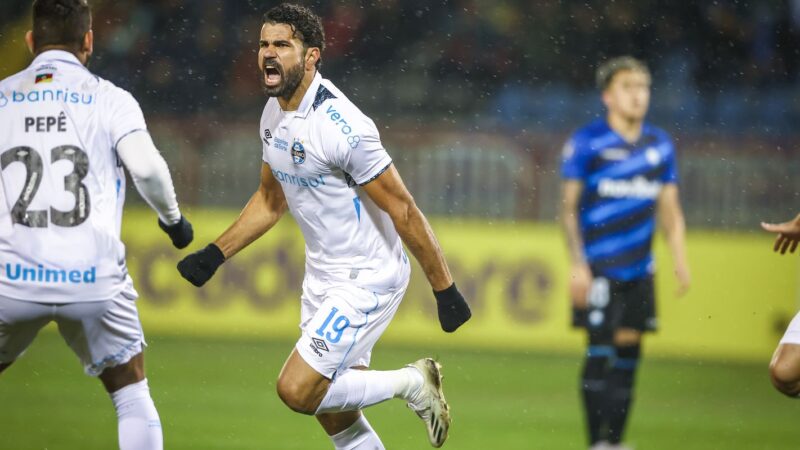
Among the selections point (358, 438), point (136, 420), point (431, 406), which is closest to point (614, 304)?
point (431, 406)

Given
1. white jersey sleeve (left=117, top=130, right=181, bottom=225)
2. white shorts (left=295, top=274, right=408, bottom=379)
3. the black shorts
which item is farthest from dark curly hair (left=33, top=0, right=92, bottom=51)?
the black shorts

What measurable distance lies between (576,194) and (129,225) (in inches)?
164

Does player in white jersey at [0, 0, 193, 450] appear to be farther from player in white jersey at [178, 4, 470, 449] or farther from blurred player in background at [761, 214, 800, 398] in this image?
blurred player in background at [761, 214, 800, 398]

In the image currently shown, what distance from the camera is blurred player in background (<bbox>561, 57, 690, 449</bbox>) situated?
20.0 ft

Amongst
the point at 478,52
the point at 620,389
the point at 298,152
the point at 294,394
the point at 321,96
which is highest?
the point at 321,96

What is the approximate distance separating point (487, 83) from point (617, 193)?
497 cm

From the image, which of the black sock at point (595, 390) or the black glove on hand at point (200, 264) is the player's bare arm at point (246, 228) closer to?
the black glove on hand at point (200, 264)

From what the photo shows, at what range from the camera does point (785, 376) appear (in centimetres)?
480

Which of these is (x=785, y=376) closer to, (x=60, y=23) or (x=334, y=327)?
(x=334, y=327)

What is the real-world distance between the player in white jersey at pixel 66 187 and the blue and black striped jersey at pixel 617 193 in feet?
9.03

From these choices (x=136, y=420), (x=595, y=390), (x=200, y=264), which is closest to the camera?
(x=136, y=420)

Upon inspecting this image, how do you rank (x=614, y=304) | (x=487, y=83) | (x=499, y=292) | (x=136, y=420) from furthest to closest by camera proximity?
(x=487, y=83) → (x=499, y=292) → (x=614, y=304) → (x=136, y=420)

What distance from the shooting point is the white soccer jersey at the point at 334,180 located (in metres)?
4.47

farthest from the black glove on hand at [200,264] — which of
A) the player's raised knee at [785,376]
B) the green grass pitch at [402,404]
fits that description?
the player's raised knee at [785,376]
